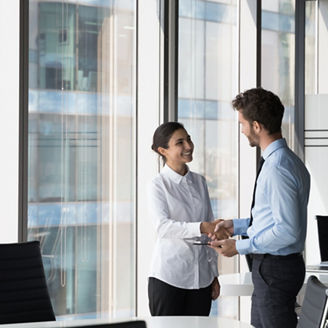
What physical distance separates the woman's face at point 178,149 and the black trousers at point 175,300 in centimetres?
70

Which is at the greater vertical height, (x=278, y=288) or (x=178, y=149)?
(x=178, y=149)

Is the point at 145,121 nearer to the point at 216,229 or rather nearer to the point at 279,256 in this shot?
the point at 216,229

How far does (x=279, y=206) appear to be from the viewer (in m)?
3.44

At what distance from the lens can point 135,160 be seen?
226 inches

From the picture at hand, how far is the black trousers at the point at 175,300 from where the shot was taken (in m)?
3.91

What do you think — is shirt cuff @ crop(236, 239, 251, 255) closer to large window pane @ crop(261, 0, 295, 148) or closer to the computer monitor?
the computer monitor

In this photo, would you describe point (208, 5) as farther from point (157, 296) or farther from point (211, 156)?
point (157, 296)

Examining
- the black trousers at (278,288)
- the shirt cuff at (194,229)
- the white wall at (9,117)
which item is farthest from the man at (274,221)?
the white wall at (9,117)

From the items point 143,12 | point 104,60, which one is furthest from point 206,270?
point 143,12

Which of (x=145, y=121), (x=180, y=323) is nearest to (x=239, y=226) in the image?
(x=180, y=323)

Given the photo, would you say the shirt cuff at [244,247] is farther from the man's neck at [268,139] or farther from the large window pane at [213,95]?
the large window pane at [213,95]

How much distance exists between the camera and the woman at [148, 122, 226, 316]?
3967 millimetres

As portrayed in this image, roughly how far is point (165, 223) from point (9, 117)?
44.6 inches

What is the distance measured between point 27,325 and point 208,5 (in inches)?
174
